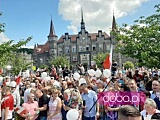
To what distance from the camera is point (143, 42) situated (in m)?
14.2

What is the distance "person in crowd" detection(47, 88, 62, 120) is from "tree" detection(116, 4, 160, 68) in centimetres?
682

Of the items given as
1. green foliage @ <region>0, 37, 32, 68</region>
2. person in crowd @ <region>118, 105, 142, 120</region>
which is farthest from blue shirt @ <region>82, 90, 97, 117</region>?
green foliage @ <region>0, 37, 32, 68</region>

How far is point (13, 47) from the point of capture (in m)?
15.8

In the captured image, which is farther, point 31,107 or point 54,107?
point 31,107

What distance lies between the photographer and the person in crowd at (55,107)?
7137mm

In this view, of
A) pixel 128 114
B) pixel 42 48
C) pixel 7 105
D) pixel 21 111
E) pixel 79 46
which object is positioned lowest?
pixel 21 111

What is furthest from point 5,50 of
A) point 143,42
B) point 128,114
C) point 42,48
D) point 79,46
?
point 42,48

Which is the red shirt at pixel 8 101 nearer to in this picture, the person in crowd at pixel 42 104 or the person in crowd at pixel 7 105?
the person in crowd at pixel 7 105

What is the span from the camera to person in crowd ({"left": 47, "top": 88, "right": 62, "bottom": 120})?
714 centimetres

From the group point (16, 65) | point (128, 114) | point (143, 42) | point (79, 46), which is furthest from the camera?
point (79, 46)

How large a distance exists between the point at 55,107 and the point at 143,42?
8.25m

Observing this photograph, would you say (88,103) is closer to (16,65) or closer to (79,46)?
(16,65)

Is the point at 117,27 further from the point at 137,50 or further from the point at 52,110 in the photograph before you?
the point at 52,110

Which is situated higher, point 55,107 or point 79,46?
point 79,46
